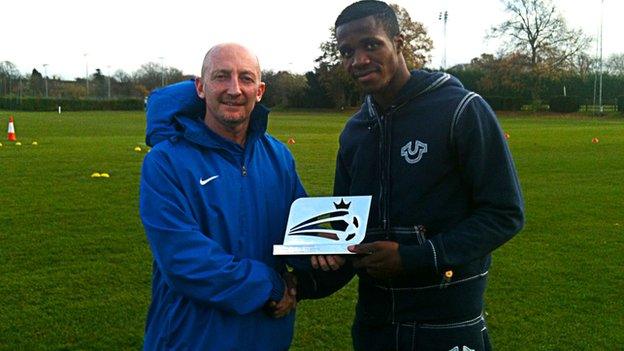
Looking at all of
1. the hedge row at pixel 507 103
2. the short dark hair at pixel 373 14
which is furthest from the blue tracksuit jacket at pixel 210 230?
the hedge row at pixel 507 103

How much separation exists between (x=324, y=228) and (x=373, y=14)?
87 centimetres

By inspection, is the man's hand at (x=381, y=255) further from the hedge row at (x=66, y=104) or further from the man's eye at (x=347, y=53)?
the hedge row at (x=66, y=104)

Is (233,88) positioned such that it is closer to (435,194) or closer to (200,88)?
(200,88)

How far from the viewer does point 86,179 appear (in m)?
13.5

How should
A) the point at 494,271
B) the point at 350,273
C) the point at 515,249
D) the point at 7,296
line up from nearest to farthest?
the point at 350,273
the point at 7,296
the point at 494,271
the point at 515,249

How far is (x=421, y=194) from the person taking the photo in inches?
106

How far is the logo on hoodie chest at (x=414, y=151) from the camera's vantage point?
2.67 meters

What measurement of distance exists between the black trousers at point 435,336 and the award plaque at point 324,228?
45 cm

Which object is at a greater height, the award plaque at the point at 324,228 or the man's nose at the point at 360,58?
the man's nose at the point at 360,58

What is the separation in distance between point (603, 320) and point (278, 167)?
3644 mm

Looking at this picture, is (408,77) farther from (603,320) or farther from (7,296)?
(7,296)

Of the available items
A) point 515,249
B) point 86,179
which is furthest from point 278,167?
point 86,179

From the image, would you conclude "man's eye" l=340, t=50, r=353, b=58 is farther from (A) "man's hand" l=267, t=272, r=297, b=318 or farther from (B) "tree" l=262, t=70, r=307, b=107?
(B) "tree" l=262, t=70, r=307, b=107

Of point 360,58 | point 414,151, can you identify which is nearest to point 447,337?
→ point 414,151
